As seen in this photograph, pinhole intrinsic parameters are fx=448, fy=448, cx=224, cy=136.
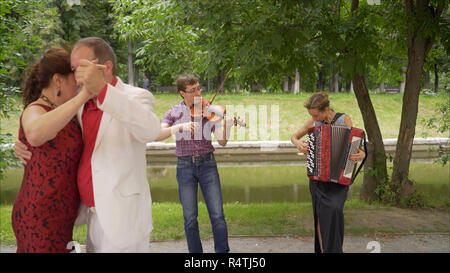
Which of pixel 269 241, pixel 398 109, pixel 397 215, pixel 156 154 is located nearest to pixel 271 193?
pixel 397 215

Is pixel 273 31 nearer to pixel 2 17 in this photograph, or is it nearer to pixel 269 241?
pixel 269 241

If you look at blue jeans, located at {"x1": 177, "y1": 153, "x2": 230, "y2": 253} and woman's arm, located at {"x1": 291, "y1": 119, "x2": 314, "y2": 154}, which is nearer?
woman's arm, located at {"x1": 291, "y1": 119, "x2": 314, "y2": 154}

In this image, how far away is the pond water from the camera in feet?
36.4

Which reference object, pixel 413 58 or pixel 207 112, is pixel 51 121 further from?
pixel 413 58

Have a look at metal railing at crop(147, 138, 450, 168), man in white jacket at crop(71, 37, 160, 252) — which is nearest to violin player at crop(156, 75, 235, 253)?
man in white jacket at crop(71, 37, 160, 252)

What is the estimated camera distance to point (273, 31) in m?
6.15

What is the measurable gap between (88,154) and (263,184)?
420 inches

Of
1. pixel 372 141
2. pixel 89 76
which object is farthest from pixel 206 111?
pixel 372 141

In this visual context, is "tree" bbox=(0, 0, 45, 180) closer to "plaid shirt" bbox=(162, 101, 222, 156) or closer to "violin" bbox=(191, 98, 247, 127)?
"plaid shirt" bbox=(162, 101, 222, 156)

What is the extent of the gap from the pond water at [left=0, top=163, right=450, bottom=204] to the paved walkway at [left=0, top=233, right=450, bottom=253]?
3993 millimetres

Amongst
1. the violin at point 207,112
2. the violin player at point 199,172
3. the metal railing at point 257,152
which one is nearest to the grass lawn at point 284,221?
the violin player at point 199,172

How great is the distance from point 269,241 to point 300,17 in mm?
3258

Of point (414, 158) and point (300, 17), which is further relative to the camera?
point (414, 158)

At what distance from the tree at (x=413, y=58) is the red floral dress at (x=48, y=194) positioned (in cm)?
625
